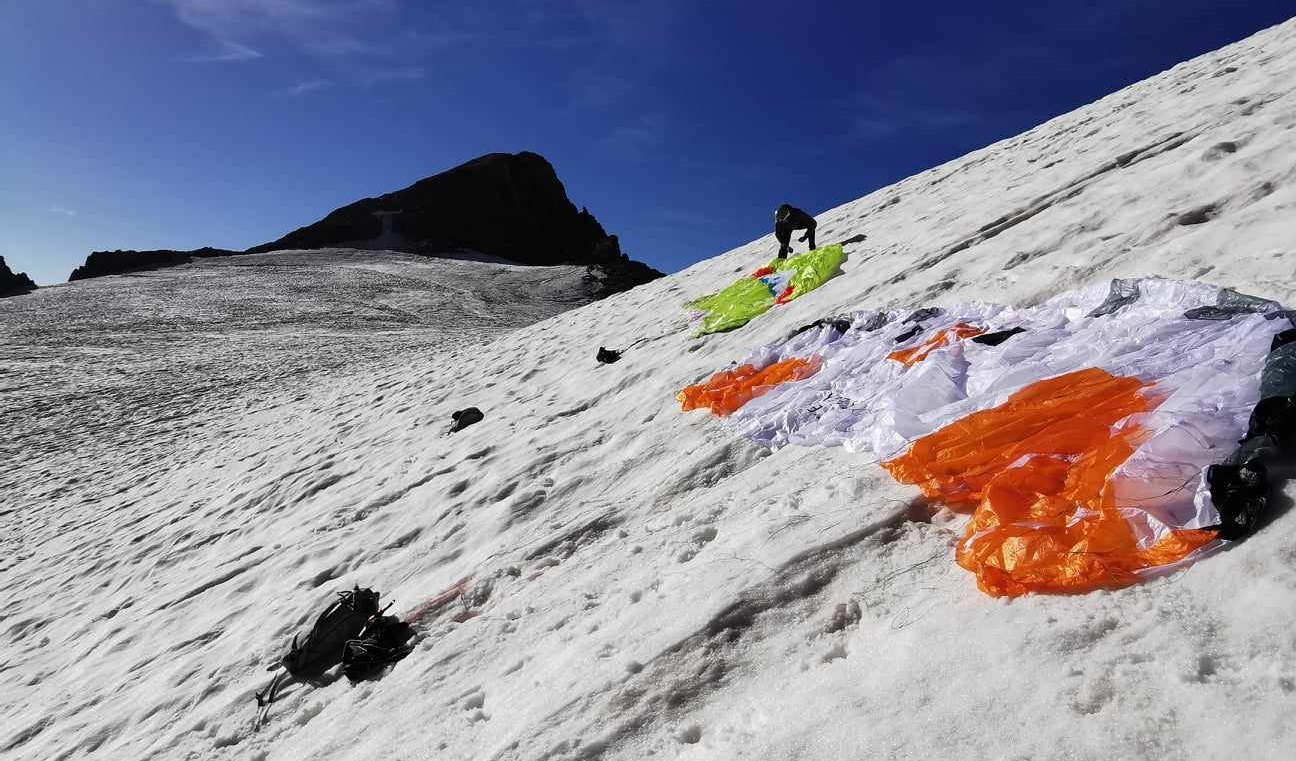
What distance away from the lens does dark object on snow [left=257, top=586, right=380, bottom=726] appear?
3.18 meters

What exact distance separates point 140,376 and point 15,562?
9.89 m

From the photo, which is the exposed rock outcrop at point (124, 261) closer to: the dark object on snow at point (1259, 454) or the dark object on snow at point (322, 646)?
the dark object on snow at point (322, 646)

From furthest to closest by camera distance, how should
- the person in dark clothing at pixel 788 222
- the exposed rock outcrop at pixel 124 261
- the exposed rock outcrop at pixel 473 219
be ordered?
the exposed rock outcrop at pixel 473 219 < the exposed rock outcrop at pixel 124 261 < the person in dark clothing at pixel 788 222

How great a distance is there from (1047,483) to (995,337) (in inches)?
62.5

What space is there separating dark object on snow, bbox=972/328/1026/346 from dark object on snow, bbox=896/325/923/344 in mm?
695

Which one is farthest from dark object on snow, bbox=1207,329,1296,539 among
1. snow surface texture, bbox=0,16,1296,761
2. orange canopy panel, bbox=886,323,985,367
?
orange canopy panel, bbox=886,323,985,367

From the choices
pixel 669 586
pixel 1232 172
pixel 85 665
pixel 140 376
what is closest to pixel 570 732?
pixel 669 586

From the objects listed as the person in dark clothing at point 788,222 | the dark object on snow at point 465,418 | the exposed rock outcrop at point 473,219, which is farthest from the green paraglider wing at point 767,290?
the exposed rock outcrop at point 473,219

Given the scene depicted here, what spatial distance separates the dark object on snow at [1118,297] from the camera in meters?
3.52

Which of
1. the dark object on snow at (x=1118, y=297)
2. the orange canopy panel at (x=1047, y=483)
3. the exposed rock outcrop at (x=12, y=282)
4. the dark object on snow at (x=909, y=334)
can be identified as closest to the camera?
the orange canopy panel at (x=1047, y=483)

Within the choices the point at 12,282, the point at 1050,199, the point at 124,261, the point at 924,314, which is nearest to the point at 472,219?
the point at 124,261

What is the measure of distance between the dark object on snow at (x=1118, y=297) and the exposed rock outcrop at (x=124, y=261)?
184ft

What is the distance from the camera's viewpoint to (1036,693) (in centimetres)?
166

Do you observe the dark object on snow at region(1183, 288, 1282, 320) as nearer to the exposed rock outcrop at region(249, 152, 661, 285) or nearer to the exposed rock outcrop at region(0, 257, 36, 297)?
the exposed rock outcrop at region(0, 257, 36, 297)
